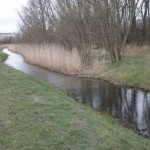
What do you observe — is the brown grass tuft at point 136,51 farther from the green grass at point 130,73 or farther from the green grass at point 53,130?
the green grass at point 53,130

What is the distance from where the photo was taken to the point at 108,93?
13352mm

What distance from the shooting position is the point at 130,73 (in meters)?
16.0

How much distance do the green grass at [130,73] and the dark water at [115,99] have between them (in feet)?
2.06

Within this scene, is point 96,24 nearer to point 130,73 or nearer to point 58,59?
point 58,59

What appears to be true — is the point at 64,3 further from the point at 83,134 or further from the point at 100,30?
the point at 83,134

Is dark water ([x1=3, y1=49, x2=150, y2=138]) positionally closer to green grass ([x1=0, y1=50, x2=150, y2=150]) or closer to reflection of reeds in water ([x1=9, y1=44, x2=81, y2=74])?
green grass ([x1=0, y1=50, x2=150, y2=150])

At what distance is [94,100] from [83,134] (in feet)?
20.0

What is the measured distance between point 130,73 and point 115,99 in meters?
3.97

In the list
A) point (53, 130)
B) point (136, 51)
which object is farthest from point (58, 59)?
point (53, 130)

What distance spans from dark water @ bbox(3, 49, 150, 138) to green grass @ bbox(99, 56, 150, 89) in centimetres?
63

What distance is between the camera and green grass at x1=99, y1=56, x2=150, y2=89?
47.7 feet

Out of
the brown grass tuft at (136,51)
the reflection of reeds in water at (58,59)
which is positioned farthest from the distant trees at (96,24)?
the brown grass tuft at (136,51)

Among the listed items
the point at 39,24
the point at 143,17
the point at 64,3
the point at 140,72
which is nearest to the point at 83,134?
the point at 140,72

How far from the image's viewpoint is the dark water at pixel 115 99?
930 centimetres
